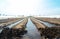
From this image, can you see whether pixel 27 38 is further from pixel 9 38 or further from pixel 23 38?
pixel 9 38

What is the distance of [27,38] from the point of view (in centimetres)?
2170

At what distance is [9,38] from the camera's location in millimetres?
20516

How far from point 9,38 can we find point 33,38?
13.7 feet

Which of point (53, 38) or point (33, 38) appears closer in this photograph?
point (53, 38)

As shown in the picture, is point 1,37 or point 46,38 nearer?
point 46,38

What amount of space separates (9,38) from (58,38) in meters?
7.90

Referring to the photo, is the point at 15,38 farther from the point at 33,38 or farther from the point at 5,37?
the point at 33,38

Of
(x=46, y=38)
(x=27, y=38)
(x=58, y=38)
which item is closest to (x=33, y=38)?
(x=27, y=38)

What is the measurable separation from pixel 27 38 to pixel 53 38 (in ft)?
15.2

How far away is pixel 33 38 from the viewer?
2177cm

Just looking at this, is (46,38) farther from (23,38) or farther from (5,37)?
(5,37)

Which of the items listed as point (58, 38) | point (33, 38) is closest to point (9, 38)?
point (33, 38)

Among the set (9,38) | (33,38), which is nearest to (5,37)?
(9,38)

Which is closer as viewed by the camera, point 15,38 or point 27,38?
point 15,38
